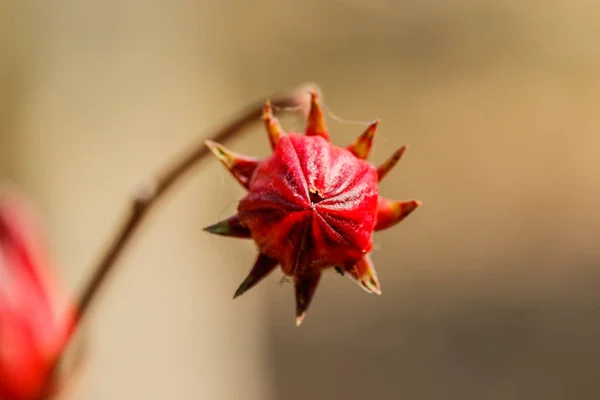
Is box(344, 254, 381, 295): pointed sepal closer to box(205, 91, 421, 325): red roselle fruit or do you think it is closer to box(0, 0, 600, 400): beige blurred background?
box(205, 91, 421, 325): red roselle fruit

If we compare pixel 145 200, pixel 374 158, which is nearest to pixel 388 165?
pixel 145 200

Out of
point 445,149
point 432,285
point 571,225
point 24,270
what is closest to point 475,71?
point 445,149

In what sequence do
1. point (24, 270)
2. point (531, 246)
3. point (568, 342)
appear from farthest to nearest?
point (531, 246) < point (568, 342) < point (24, 270)

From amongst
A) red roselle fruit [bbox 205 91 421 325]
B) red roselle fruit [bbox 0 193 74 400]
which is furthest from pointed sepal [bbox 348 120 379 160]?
red roselle fruit [bbox 0 193 74 400]

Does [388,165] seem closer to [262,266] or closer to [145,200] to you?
[262,266]

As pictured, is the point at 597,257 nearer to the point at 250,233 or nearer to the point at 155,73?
the point at 155,73
